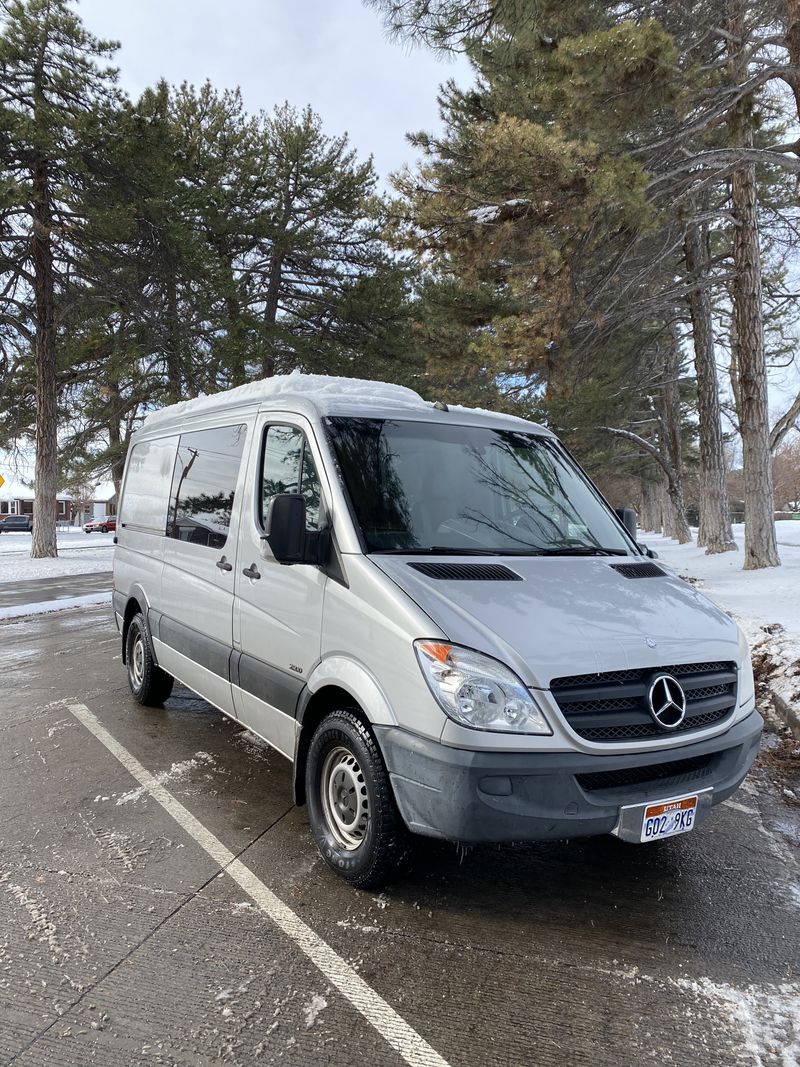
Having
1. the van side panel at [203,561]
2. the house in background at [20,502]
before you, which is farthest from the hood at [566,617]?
the house in background at [20,502]

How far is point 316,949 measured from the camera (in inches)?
111

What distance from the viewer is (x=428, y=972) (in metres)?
2.70

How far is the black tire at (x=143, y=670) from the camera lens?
596 centimetres

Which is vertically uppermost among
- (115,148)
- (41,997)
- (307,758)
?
(115,148)

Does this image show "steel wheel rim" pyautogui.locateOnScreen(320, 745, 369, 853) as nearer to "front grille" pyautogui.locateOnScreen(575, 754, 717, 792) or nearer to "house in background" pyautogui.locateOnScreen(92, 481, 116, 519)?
"front grille" pyautogui.locateOnScreen(575, 754, 717, 792)

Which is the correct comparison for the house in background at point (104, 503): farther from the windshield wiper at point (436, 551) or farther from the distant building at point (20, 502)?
the windshield wiper at point (436, 551)

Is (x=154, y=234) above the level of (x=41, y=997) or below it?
above

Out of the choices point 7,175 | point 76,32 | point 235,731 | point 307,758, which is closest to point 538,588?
point 307,758

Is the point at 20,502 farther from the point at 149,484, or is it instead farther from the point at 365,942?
the point at 365,942

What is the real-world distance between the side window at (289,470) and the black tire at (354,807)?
1013mm

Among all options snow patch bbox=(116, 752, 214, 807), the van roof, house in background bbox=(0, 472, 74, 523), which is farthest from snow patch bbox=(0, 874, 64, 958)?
house in background bbox=(0, 472, 74, 523)

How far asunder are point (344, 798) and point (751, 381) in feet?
43.4

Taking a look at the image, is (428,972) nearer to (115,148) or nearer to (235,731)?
(235,731)

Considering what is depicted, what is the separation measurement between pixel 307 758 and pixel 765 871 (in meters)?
2.20
